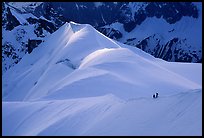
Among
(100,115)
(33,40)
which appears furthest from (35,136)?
(33,40)

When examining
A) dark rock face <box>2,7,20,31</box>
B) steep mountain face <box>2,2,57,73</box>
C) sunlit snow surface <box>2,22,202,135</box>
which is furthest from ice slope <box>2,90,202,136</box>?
dark rock face <box>2,7,20,31</box>

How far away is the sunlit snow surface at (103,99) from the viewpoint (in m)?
16.2

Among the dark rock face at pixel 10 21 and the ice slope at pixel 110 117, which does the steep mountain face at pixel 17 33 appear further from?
the ice slope at pixel 110 117

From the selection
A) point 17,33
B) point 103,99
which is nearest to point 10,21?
point 17,33

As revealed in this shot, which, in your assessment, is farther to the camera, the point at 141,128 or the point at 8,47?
the point at 8,47

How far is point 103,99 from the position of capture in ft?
72.3

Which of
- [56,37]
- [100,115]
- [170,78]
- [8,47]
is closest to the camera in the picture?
[100,115]

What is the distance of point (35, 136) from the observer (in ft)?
58.3

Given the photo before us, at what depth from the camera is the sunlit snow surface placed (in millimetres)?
16203

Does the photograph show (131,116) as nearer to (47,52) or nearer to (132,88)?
(132,88)

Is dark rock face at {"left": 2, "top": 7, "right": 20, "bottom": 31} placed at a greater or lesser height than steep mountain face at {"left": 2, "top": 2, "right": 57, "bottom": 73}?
greater

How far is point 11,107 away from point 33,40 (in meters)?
74.1

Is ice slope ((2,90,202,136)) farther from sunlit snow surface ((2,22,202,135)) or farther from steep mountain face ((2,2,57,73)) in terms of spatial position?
steep mountain face ((2,2,57,73))

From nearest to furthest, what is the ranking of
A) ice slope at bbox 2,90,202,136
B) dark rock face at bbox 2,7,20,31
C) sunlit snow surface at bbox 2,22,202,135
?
1. ice slope at bbox 2,90,202,136
2. sunlit snow surface at bbox 2,22,202,135
3. dark rock face at bbox 2,7,20,31
